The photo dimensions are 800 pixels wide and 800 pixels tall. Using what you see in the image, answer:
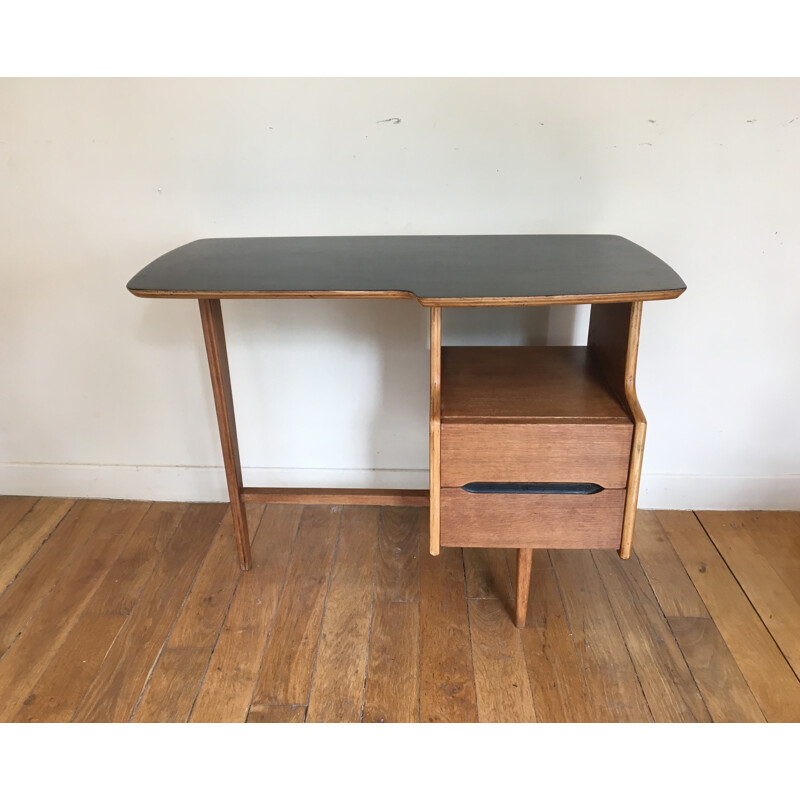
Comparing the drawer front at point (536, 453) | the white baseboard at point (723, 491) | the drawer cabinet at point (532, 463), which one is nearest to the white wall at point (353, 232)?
the white baseboard at point (723, 491)

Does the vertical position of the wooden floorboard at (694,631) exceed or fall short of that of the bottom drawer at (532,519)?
it falls short

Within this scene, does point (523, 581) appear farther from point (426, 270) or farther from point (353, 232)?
point (353, 232)

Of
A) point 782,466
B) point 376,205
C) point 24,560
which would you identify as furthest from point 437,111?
point 24,560

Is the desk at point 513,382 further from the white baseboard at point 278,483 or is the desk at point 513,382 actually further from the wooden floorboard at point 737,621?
the white baseboard at point 278,483

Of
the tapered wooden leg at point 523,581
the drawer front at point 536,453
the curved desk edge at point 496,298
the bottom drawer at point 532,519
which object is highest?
the curved desk edge at point 496,298

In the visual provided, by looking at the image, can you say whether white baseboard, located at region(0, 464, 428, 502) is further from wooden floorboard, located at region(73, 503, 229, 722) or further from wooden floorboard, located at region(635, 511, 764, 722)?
wooden floorboard, located at region(635, 511, 764, 722)

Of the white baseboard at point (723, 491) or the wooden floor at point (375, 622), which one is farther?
the white baseboard at point (723, 491)

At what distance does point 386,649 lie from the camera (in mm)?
1699

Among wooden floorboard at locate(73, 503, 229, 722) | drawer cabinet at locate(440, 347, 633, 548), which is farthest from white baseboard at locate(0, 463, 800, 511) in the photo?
drawer cabinet at locate(440, 347, 633, 548)

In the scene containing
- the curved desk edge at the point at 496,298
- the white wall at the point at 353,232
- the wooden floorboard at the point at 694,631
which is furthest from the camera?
the white wall at the point at 353,232

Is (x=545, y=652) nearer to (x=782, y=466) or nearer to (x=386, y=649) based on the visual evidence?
(x=386, y=649)

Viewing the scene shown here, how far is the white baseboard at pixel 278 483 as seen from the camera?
2.20 m

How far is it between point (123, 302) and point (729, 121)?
1792mm

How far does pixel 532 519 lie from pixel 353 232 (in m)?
0.96
